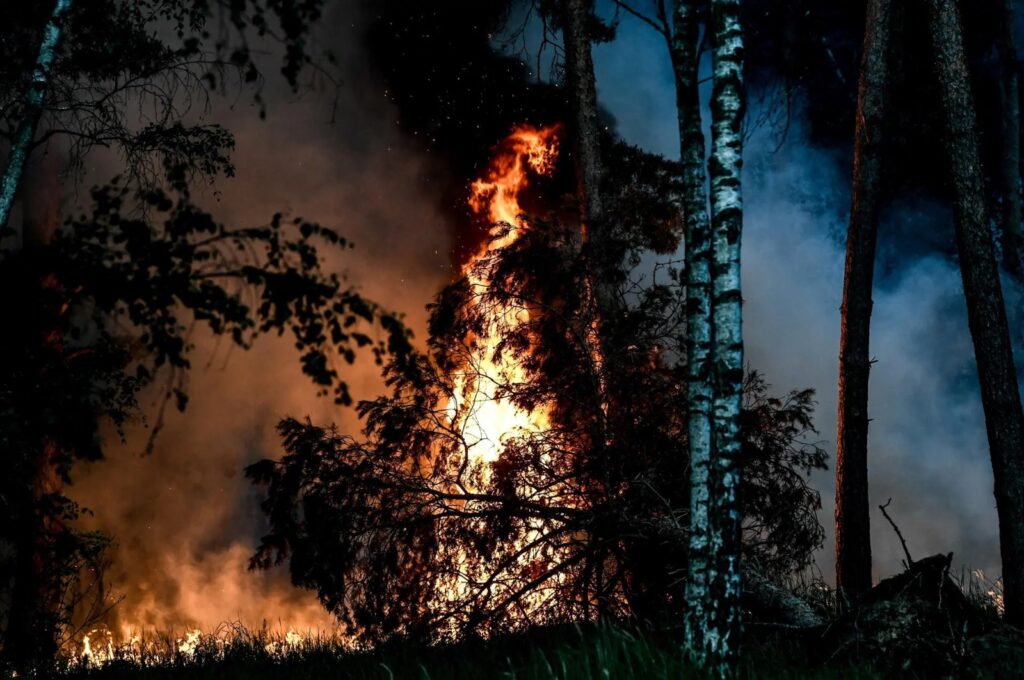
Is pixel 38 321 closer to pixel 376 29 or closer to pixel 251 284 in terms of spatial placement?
pixel 251 284

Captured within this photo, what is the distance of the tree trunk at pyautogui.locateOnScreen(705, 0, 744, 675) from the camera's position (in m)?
4.80

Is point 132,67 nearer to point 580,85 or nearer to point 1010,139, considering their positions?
point 580,85

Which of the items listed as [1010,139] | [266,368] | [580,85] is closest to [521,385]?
[580,85]

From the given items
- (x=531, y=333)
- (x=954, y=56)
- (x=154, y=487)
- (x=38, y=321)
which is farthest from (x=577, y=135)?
(x=154, y=487)

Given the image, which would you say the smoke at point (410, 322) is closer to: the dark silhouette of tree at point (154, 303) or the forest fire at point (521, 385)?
the forest fire at point (521, 385)

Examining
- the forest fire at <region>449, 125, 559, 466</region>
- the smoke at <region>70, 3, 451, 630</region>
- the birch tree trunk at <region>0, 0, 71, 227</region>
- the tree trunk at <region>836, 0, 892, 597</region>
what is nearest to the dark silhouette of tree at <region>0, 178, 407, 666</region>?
the birch tree trunk at <region>0, 0, 71, 227</region>

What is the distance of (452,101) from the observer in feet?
58.5

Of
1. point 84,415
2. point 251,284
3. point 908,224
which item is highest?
point 908,224

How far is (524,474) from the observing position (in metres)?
8.39

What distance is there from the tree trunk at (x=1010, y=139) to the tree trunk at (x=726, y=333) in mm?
11370

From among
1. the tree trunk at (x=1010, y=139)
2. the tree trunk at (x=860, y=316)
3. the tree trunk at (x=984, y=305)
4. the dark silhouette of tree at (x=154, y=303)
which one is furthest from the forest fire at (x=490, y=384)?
the tree trunk at (x=1010, y=139)

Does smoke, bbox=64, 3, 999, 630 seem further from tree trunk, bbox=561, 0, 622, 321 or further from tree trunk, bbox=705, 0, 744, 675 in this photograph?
tree trunk, bbox=705, 0, 744, 675

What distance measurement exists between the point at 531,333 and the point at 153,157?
582 centimetres

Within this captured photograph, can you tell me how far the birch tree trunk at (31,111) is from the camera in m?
7.14
